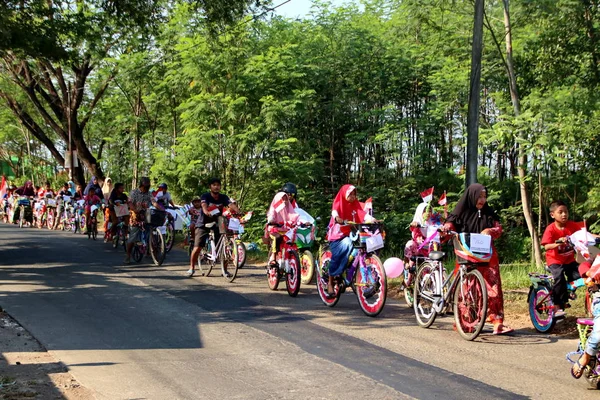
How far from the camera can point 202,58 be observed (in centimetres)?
2188

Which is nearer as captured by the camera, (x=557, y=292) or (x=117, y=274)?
(x=557, y=292)

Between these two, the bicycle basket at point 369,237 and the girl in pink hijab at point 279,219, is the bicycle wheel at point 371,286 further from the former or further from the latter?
the girl in pink hijab at point 279,219

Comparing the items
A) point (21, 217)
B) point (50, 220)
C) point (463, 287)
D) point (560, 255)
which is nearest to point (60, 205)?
point (50, 220)

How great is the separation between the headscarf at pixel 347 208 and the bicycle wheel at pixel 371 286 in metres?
0.91

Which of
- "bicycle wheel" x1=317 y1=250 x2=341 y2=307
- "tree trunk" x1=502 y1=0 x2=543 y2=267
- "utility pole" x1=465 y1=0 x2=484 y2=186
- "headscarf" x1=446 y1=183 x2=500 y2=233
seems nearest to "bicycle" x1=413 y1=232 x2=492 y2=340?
"headscarf" x1=446 y1=183 x2=500 y2=233

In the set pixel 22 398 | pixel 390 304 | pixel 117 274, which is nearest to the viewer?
pixel 22 398

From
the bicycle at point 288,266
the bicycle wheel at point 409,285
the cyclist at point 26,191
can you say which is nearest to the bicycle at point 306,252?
the bicycle at point 288,266

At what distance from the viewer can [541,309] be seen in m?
9.43

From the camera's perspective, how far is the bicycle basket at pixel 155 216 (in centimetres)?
1661

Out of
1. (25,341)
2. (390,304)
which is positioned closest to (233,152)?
(390,304)

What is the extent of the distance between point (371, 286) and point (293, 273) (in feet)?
7.45

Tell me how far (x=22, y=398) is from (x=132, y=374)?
1186 millimetres

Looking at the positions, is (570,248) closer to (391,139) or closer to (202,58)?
(391,139)

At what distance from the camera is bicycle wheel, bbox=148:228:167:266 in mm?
16880
